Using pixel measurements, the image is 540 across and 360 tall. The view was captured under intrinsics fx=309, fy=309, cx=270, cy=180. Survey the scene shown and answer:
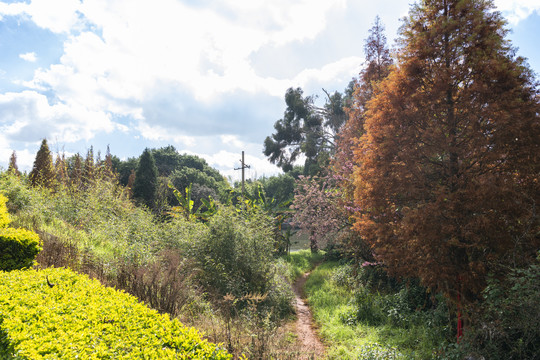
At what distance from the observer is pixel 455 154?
5359 mm

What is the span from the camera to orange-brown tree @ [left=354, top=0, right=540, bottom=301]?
15.6 ft

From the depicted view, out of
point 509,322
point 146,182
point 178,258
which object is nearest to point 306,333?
point 178,258

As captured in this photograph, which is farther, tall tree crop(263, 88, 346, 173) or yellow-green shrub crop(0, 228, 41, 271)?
tall tree crop(263, 88, 346, 173)

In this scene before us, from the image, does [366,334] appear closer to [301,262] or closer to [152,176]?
[301,262]

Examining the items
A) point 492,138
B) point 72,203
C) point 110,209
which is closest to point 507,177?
point 492,138

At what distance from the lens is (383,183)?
565cm

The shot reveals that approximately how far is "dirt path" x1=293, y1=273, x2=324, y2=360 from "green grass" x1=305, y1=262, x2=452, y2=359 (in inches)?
7.9

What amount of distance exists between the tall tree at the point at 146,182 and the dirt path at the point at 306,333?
20.7 m

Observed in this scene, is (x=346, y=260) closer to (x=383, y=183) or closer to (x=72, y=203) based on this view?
(x=383, y=183)

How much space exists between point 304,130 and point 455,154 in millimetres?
18531

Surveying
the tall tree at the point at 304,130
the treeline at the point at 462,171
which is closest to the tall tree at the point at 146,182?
the tall tree at the point at 304,130

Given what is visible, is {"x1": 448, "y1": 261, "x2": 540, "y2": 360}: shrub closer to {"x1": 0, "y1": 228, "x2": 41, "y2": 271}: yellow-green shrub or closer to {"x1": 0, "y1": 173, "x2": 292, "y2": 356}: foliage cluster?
{"x1": 0, "y1": 173, "x2": 292, "y2": 356}: foliage cluster

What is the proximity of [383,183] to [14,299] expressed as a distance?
18.9 feet

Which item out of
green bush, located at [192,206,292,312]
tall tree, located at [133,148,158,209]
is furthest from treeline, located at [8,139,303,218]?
green bush, located at [192,206,292,312]
